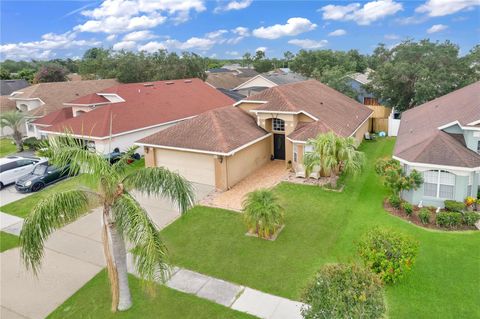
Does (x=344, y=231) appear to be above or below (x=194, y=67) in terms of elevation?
below

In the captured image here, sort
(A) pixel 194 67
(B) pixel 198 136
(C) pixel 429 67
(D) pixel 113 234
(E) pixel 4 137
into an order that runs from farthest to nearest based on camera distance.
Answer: (A) pixel 194 67, (E) pixel 4 137, (C) pixel 429 67, (B) pixel 198 136, (D) pixel 113 234

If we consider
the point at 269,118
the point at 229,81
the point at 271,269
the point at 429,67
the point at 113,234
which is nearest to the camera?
the point at 113,234

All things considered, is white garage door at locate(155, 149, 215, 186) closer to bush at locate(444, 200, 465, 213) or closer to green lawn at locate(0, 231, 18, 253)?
green lawn at locate(0, 231, 18, 253)

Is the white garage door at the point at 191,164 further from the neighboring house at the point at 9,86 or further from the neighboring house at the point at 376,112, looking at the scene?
the neighboring house at the point at 9,86

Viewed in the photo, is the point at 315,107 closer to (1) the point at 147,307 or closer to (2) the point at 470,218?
(2) the point at 470,218

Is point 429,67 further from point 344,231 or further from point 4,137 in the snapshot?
point 4,137

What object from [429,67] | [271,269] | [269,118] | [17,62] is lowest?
[271,269]

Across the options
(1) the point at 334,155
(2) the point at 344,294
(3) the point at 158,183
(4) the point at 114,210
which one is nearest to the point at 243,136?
(1) the point at 334,155

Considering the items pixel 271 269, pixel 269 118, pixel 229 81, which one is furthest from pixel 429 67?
pixel 229 81

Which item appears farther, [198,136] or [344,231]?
[198,136]
